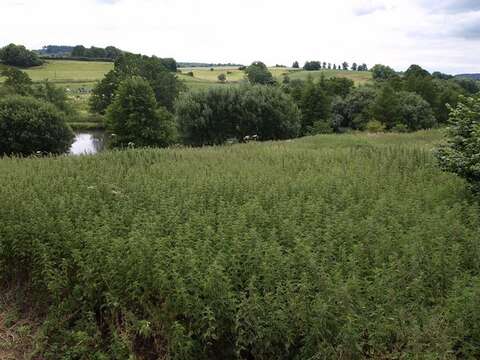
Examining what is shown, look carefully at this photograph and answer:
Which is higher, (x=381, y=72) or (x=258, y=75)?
(x=381, y=72)

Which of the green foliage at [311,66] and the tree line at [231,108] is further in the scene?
the green foliage at [311,66]

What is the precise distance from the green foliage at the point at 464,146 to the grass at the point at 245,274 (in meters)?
0.61

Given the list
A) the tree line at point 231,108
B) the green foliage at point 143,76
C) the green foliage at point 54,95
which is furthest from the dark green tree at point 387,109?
the green foliage at point 54,95

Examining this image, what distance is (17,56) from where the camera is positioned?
97.3m

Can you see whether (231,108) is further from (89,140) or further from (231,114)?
(89,140)

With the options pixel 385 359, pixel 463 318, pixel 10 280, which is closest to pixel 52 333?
pixel 10 280

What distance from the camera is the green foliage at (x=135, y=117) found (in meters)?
38.4

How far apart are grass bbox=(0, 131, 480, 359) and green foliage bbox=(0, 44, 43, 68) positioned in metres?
104

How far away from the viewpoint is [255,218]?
635 centimetres

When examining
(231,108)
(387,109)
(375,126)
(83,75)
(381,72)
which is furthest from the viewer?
(83,75)

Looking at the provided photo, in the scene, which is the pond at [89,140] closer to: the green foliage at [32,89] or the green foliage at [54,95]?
the green foliage at [32,89]

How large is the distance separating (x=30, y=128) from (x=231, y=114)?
1720 cm

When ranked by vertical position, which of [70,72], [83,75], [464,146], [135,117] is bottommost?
[135,117]

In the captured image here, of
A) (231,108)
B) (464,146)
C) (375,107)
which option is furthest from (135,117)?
(464,146)
